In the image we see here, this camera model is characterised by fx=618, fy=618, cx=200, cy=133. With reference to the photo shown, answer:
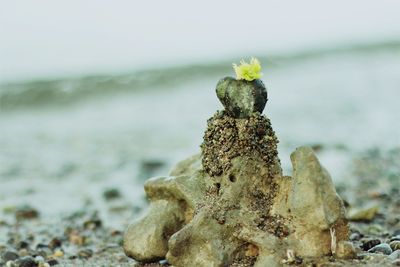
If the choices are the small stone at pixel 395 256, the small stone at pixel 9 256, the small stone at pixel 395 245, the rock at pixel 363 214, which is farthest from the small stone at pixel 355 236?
the small stone at pixel 9 256

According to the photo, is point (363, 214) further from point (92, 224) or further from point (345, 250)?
point (92, 224)

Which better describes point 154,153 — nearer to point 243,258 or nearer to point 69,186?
point 69,186

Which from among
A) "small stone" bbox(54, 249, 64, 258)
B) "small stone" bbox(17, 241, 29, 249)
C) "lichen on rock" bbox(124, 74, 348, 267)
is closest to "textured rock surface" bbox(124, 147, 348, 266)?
"lichen on rock" bbox(124, 74, 348, 267)

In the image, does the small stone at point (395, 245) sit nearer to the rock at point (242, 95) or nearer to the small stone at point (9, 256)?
the rock at point (242, 95)

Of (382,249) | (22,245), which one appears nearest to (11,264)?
(22,245)

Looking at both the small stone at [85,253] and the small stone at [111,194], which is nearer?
the small stone at [85,253]

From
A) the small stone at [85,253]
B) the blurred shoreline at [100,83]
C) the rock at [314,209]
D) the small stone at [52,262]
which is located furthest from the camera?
the blurred shoreline at [100,83]
